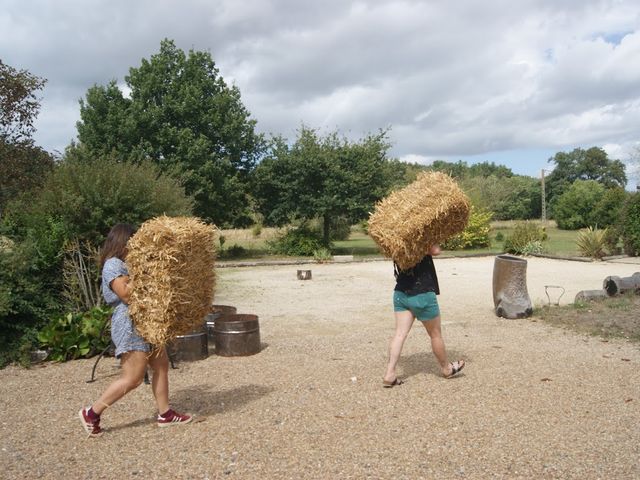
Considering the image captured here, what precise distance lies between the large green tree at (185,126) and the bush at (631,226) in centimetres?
1617

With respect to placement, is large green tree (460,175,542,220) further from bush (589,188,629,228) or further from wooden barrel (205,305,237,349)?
wooden barrel (205,305,237,349)

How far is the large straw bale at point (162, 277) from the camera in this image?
439cm

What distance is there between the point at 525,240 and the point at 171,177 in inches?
625

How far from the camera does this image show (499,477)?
3.67 metres

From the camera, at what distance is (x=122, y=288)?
14.4 ft

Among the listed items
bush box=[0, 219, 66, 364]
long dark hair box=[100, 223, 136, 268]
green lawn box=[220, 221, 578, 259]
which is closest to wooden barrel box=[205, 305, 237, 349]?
bush box=[0, 219, 66, 364]

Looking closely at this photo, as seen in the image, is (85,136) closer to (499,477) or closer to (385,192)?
(385,192)

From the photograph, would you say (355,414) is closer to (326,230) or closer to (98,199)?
(98,199)

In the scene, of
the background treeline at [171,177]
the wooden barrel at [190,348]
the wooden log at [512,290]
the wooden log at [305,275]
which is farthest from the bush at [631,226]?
the wooden barrel at [190,348]

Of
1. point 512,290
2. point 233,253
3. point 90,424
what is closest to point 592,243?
point 512,290

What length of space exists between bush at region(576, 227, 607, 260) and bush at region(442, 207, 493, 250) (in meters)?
7.55

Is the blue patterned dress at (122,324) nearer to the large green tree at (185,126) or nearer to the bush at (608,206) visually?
the large green tree at (185,126)

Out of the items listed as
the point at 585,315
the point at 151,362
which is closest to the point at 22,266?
the point at 151,362

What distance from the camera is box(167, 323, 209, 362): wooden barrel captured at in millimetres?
6984
